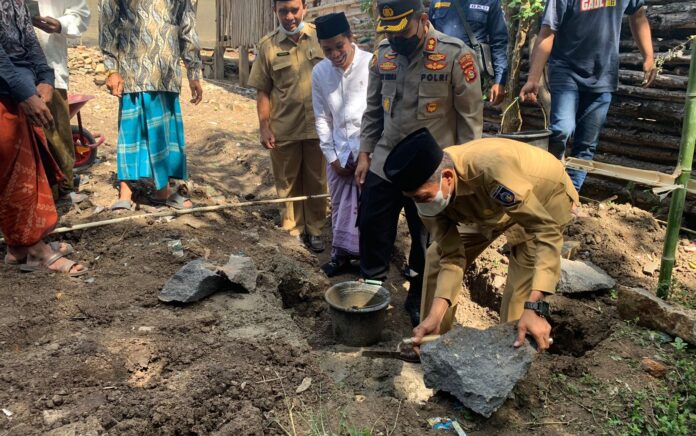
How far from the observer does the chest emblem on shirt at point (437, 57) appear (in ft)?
10.9

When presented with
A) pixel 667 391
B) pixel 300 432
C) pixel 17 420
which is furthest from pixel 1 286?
pixel 667 391

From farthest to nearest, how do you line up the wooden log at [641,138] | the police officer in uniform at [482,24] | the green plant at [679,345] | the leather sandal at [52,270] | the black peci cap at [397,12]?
the wooden log at [641,138], the police officer in uniform at [482,24], the leather sandal at [52,270], the black peci cap at [397,12], the green plant at [679,345]

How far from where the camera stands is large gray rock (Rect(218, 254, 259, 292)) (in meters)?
3.44

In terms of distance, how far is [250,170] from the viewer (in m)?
6.86

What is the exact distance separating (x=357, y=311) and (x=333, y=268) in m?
1.14

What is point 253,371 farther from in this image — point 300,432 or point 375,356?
point 375,356

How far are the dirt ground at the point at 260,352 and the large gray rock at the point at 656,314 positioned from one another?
9cm

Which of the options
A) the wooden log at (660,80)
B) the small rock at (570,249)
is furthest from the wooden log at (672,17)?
the small rock at (570,249)

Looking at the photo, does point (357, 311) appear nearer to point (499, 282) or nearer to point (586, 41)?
point (499, 282)

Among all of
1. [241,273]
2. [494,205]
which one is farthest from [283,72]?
[494,205]

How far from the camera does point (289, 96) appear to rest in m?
4.59

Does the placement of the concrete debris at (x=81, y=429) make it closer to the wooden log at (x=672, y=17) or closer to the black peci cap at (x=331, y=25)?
the black peci cap at (x=331, y=25)

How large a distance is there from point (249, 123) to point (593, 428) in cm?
746

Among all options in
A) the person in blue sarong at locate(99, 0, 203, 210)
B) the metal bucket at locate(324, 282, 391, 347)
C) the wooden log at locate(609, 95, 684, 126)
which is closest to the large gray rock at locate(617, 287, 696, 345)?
the metal bucket at locate(324, 282, 391, 347)
